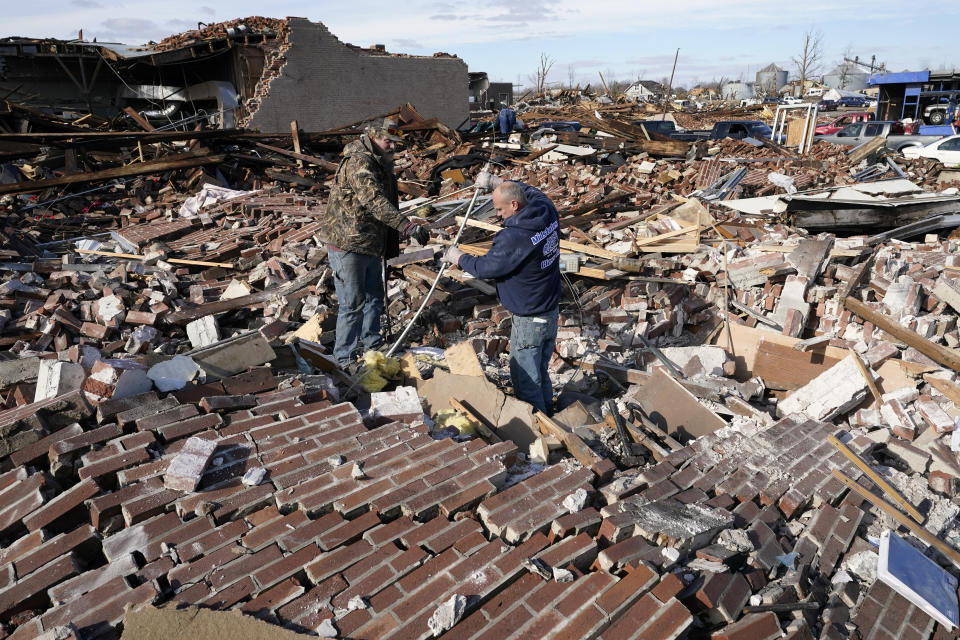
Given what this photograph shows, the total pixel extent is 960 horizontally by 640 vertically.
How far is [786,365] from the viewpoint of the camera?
548cm

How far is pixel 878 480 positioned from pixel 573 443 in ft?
5.89

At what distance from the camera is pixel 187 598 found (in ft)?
7.18

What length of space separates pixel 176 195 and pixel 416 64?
10.5 m

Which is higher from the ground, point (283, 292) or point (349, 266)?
point (349, 266)

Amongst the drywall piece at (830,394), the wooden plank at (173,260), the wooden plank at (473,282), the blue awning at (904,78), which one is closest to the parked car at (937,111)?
the blue awning at (904,78)

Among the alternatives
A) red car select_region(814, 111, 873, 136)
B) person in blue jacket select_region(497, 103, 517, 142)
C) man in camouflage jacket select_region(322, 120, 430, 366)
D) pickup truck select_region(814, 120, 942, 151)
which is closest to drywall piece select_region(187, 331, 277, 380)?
man in camouflage jacket select_region(322, 120, 430, 366)

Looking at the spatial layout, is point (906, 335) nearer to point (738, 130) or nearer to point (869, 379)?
point (869, 379)

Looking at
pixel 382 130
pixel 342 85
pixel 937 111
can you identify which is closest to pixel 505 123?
pixel 342 85

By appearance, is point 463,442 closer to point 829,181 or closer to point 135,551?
point 135,551

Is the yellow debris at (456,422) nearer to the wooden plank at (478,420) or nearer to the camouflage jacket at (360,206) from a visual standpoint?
the wooden plank at (478,420)

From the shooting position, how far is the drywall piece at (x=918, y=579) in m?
2.58

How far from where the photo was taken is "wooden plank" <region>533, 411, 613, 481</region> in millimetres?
3381

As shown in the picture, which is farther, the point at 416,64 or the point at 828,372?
the point at 416,64

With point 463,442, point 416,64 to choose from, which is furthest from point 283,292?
point 416,64
